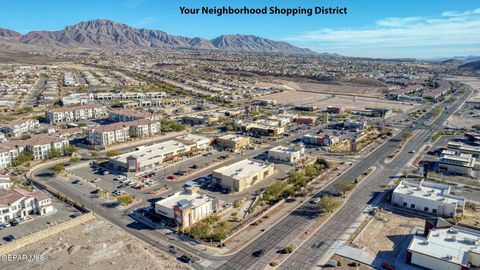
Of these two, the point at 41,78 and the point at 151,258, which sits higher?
the point at 41,78

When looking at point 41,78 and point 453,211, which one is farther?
point 41,78

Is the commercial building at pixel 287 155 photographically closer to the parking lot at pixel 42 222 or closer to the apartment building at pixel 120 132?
the apartment building at pixel 120 132

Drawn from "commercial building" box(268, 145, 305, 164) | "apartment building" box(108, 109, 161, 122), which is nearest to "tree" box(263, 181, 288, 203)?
"commercial building" box(268, 145, 305, 164)

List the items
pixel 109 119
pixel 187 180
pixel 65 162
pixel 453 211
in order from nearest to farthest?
pixel 453 211 < pixel 187 180 < pixel 65 162 < pixel 109 119

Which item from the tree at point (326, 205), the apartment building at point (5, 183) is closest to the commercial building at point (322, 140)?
the tree at point (326, 205)

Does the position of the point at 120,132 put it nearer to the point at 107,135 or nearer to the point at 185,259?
the point at 107,135

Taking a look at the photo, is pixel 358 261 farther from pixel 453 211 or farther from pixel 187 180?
pixel 187 180

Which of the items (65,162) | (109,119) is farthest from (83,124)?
(65,162)
